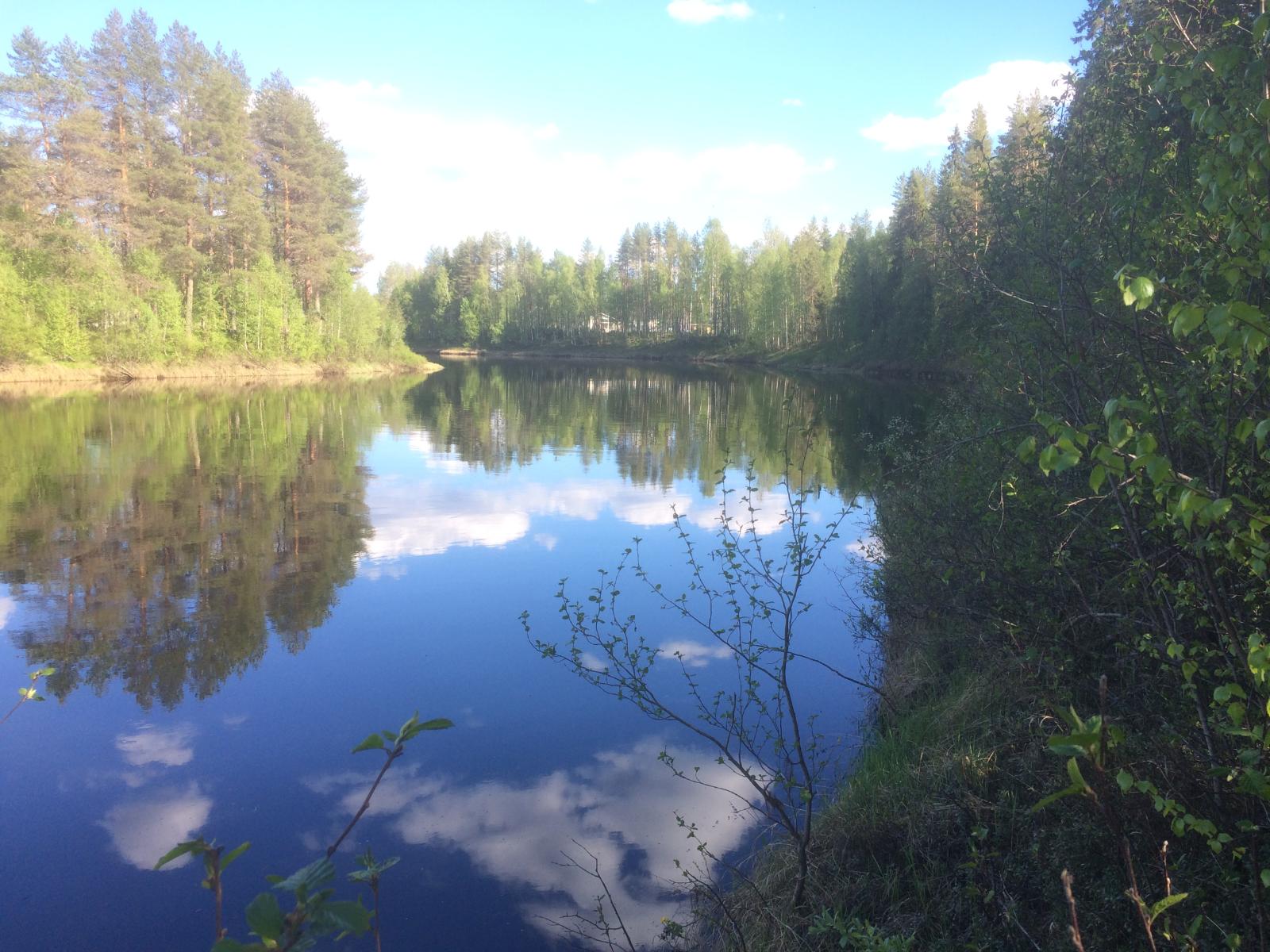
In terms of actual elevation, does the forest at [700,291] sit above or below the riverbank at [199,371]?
above

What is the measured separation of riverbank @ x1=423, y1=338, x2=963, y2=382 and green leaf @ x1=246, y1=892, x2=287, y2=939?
152 feet

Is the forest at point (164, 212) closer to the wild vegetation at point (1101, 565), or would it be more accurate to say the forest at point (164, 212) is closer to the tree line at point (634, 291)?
the tree line at point (634, 291)

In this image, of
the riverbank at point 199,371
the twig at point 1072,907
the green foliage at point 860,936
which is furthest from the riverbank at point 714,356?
the twig at point 1072,907

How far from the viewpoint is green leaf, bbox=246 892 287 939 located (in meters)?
1.20

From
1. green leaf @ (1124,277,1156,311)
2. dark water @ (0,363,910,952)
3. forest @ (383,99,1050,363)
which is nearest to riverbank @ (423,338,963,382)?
forest @ (383,99,1050,363)

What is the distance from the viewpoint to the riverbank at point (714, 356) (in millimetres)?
56562

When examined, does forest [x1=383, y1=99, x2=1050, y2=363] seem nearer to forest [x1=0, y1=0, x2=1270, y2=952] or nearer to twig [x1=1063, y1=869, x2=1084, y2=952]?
forest [x1=0, y1=0, x2=1270, y2=952]

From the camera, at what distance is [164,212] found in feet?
136

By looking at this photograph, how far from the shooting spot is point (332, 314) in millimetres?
55625

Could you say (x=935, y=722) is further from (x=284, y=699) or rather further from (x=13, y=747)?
(x=13, y=747)

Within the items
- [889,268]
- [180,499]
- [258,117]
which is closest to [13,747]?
[180,499]

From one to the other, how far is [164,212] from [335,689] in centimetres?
4281

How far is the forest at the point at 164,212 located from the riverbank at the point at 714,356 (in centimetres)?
3669

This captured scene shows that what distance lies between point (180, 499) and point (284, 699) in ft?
29.8
